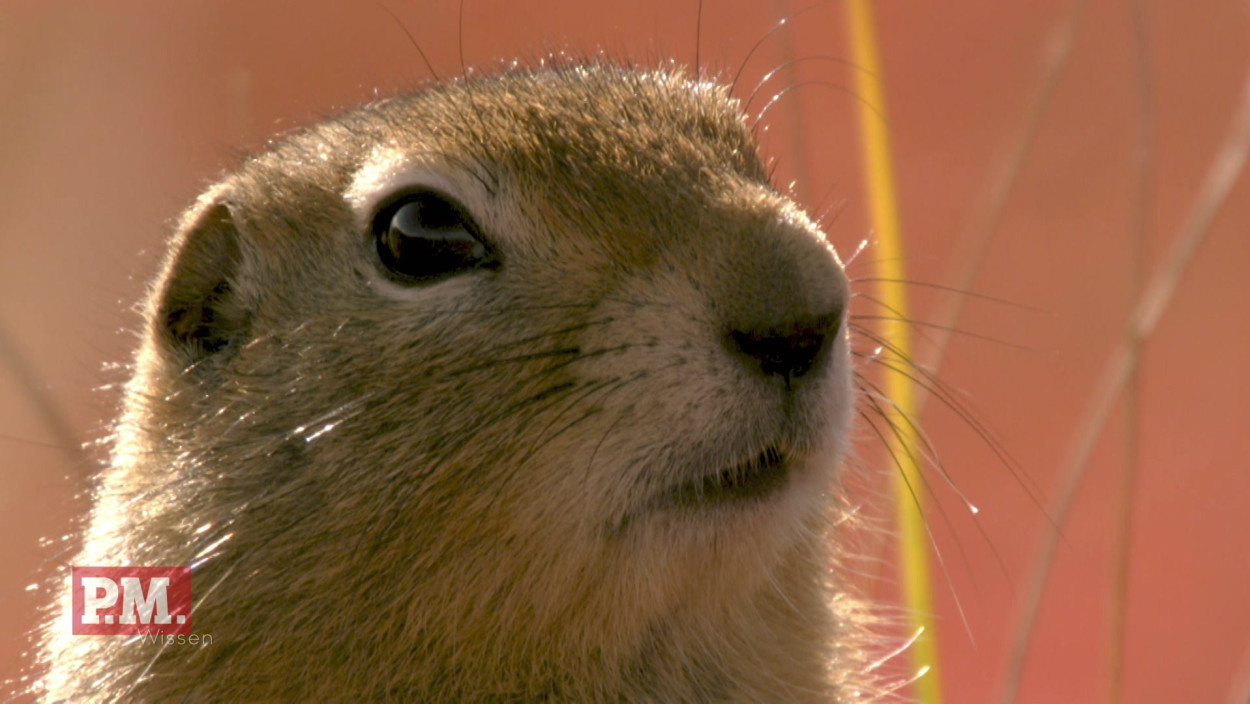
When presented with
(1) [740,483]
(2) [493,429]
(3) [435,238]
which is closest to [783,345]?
(1) [740,483]

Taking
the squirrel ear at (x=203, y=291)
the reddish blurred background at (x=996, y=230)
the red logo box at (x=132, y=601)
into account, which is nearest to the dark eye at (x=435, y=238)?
the squirrel ear at (x=203, y=291)

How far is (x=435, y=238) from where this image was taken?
1.94m

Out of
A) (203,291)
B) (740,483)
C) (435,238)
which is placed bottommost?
(740,483)

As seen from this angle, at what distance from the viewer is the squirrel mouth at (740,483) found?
1.77 metres

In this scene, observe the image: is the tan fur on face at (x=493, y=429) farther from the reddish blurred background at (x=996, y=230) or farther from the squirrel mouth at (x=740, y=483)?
the reddish blurred background at (x=996, y=230)

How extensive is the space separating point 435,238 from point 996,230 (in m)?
2.36

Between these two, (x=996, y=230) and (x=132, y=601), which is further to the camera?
(x=996, y=230)

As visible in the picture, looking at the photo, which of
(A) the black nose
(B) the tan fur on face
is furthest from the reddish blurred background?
(A) the black nose

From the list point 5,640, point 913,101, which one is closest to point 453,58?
point 913,101

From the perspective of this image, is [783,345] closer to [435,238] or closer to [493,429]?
[493,429]

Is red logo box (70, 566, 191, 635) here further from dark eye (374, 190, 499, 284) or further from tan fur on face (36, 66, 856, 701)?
dark eye (374, 190, 499, 284)

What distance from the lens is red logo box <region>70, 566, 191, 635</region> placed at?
1.99m

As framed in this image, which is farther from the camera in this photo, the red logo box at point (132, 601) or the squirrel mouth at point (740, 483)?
the red logo box at point (132, 601)

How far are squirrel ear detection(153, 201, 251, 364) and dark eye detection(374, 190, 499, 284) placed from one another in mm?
364
